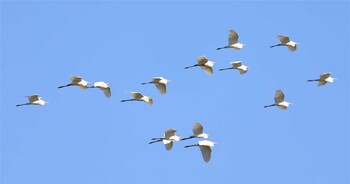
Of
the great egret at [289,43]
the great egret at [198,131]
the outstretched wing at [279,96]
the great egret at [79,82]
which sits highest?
the great egret at [289,43]

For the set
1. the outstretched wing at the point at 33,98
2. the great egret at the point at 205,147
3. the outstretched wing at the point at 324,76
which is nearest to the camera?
the great egret at the point at 205,147

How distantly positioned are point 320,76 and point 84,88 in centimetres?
1255

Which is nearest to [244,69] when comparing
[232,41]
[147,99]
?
[232,41]

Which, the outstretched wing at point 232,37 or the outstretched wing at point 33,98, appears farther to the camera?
the outstretched wing at point 232,37

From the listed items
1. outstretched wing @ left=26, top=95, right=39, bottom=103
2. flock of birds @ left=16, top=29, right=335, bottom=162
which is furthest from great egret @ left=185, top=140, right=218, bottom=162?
outstretched wing @ left=26, top=95, right=39, bottom=103

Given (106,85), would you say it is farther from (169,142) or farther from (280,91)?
(280,91)

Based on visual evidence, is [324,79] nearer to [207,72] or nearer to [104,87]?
[207,72]

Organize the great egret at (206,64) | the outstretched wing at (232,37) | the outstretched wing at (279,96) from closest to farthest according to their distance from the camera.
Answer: the great egret at (206,64), the outstretched wing at (232,37), the outstretched wing at (279,96)

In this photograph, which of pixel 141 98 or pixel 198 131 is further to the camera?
pixel 141 98

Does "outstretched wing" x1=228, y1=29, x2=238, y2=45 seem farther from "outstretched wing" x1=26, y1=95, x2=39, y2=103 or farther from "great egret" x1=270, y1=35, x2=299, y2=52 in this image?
"outstretched wing" x1=26, y1=95, x2=39, y2=103

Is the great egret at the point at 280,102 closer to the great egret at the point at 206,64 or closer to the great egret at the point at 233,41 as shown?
the great egret at the point at 233,41

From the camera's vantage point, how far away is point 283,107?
195 ft

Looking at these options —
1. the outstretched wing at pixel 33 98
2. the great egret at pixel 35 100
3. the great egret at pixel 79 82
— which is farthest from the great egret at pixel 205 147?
the outstretched wing at pixel 33 98

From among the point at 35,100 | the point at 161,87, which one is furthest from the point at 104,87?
the point at 35,100
